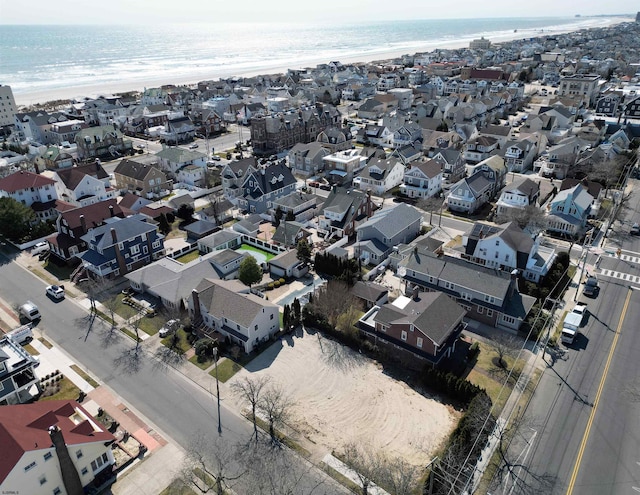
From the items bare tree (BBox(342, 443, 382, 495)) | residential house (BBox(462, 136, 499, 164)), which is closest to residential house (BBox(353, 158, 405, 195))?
residential house (BBox(462, 136, 499, 164))

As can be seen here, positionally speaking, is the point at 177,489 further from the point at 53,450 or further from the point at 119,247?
the point at 119,247

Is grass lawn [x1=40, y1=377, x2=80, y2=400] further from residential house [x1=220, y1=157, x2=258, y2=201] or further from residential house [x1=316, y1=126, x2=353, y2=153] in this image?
residential house [x1=316, y1=126, x2=353, y2=153]

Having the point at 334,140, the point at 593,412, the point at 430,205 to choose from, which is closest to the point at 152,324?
the point at 593,412

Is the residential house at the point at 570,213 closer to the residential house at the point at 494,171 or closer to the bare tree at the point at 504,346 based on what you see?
the residential house at the point at 494,171

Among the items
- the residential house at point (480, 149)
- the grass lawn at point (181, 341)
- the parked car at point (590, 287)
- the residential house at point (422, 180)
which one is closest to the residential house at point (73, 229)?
the grass lawn at point (181, 341)

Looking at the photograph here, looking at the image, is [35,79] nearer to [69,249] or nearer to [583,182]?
[69,249]

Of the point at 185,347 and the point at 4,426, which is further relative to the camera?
the point at 185,347

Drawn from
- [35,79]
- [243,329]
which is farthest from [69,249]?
[35,79]
